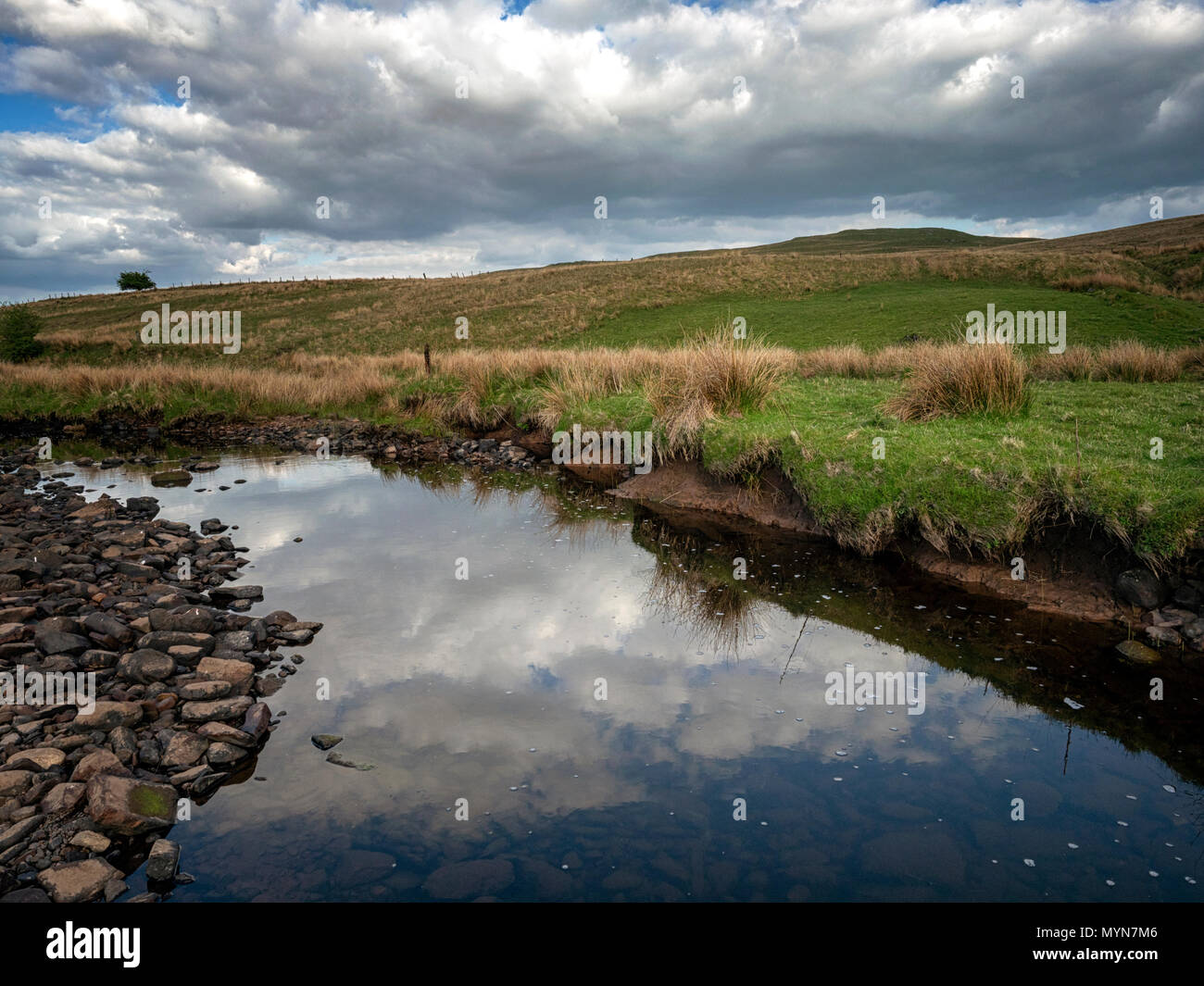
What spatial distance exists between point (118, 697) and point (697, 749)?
13.6 feet

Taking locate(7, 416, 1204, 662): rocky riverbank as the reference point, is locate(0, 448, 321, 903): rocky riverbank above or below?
below

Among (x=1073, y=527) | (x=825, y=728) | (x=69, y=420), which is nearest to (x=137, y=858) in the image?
(x=825, y=728)

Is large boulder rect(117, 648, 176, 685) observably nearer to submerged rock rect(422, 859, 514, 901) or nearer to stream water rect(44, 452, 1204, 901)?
stream water rect(44, 452, 1204, 901)

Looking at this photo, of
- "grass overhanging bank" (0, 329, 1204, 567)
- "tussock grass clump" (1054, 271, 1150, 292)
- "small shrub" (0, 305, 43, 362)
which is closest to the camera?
"grass overhanging bank" (0, 329, 1204, 567)

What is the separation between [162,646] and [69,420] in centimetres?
1974

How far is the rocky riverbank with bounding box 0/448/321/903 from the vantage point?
12.6 ft

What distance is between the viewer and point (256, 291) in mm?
59688

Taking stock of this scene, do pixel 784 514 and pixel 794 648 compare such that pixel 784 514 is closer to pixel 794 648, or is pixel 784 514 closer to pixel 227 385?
pixel 794 648

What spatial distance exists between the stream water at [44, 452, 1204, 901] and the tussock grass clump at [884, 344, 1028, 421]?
3.62m

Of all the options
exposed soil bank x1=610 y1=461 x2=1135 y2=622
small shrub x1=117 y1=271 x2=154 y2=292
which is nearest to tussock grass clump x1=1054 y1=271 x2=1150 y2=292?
exposed soil bank x1=610 y1=461 x2=1135 y2=622

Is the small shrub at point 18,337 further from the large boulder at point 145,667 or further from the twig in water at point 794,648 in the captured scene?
the twig in water at point 794,648
